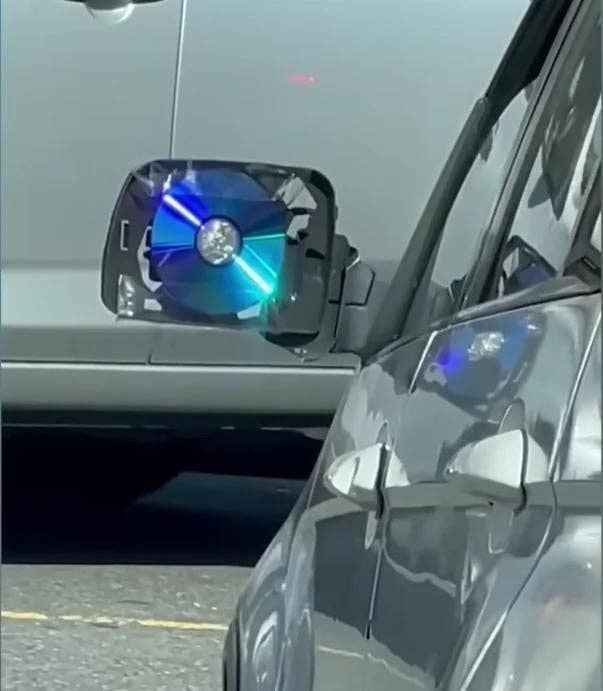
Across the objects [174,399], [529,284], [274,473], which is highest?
[529,284]

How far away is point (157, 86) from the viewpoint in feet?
16.1

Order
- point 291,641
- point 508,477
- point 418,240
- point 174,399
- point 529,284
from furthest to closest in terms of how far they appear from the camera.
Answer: point 174,399 → point 418,240 → point 291,641 → point 529,284 → point 508,477

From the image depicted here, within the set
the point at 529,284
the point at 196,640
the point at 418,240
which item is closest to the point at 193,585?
the point at 196,640

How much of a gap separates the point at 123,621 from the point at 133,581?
1.45ft

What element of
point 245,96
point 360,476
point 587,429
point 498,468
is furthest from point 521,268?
point 245,96

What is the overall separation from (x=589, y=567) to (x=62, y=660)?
3.69 metres

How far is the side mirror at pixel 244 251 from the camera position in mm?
2488

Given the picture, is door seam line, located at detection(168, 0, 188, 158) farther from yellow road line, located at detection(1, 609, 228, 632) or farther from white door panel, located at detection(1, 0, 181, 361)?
yellow road line, located at detection(1, 609, 228, 632)

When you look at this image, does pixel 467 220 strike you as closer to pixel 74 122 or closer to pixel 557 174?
pixel 557 174

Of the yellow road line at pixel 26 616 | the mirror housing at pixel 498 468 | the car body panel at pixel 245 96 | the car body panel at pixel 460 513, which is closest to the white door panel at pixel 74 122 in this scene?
the car body panel at pixel 245 96

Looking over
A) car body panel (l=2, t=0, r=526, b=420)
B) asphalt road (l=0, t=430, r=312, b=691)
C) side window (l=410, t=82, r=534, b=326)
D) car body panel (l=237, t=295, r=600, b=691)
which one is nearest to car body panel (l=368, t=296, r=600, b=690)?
car body panel (l=237, t=295, r=600, b=691)

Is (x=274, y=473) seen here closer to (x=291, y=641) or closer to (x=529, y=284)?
(x=291, y=641)

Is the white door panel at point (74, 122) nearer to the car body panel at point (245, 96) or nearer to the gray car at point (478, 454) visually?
the car body panel at point (245, 96)

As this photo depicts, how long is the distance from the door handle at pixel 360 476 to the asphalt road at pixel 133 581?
5.99ft
